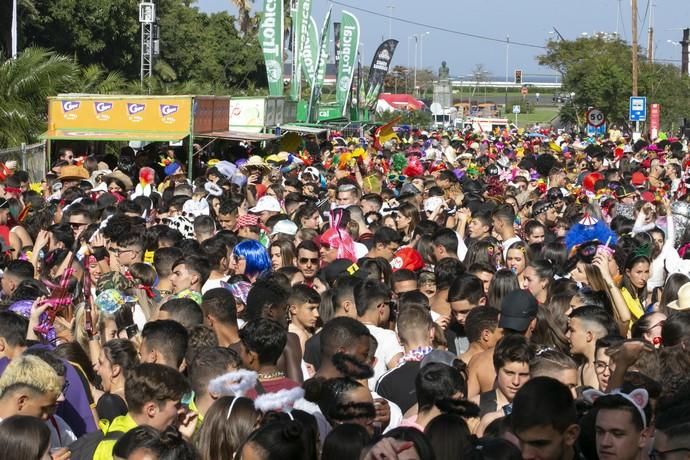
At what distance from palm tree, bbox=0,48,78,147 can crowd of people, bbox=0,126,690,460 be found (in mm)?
10345

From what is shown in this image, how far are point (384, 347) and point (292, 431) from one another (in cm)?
300

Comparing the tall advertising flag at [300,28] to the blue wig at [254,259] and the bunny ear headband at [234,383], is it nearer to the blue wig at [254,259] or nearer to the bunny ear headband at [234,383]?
the blue wig at [254,259]

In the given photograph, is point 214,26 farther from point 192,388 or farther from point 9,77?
point 192,388

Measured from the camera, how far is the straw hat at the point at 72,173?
58.6ft

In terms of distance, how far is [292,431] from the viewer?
4.93 metres

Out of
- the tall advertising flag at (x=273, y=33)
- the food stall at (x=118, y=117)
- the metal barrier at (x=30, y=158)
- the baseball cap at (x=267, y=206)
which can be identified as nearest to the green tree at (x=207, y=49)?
the tall advertising flag at (x=273, y=33)

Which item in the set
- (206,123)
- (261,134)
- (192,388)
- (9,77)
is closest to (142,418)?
(192,388)

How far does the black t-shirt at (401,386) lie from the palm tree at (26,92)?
19.3 m

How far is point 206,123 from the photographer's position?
23297mm

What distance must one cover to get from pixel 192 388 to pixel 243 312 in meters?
2.27

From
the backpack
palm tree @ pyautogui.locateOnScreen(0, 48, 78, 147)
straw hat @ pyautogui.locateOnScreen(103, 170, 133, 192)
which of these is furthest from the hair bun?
palm tree @ pyautogui.locateOnScreen(0, 48, 78, 147)

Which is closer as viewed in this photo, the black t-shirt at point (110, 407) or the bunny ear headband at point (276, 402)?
the bunny ear headband at point (276, 402)

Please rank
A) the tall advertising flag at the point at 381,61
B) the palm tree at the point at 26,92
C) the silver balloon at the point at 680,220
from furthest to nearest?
the tall advertising flag at the point at 381,61 < the palm tree at the point at 26,92 < the silver balloon at the point at 680,220

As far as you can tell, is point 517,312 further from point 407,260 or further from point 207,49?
point 207,49
